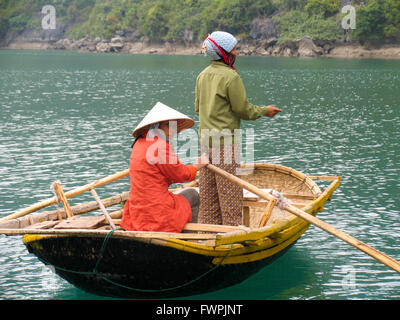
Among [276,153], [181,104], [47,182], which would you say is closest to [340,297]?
[47,182]

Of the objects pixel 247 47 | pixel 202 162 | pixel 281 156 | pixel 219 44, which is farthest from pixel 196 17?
pixel 202 162

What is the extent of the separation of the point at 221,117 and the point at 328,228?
5.76 ft

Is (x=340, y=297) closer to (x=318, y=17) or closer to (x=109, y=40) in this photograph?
(x=318, y=17)

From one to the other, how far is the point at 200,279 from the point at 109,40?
402 ft

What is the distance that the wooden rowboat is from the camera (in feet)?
20.0

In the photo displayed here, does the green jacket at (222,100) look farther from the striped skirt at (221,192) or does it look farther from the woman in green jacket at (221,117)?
the striped skirt at (221,192)

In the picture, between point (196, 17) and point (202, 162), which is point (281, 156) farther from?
point (196, 17)

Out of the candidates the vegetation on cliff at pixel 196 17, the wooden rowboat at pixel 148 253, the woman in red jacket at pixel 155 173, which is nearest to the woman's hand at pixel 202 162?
the woman in red jacket at pixel 155 173

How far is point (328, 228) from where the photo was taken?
21.6 ft

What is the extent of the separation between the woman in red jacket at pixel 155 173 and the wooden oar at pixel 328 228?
2.04 ft

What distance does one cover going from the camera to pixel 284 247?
7547mm

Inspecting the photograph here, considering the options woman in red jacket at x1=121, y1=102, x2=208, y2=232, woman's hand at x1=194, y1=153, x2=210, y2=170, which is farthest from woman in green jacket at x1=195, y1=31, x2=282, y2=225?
woman in red jacket at x1=121, y1=102, x2=208, y2=232

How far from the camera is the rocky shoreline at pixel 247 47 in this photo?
83250 mm

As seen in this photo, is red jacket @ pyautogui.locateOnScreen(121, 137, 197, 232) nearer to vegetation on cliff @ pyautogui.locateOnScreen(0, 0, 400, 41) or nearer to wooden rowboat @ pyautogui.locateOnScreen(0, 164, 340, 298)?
wooden rowboat @ pyautogui.locateOnScreen(0, 164, 340, 298)
